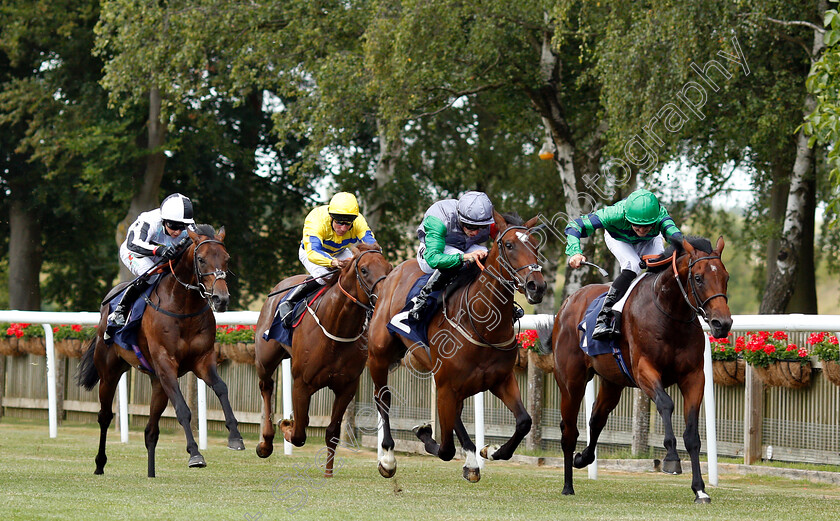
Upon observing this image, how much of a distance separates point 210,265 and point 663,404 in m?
3.53

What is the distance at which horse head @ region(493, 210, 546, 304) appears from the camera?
6.46 metres

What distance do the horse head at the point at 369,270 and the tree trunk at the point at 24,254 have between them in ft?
66.2

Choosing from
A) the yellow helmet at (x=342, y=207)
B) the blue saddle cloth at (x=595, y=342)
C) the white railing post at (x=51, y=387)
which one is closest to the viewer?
the blue saddle cloth at (x=595, y=342)

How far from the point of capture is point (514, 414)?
23.8 ft

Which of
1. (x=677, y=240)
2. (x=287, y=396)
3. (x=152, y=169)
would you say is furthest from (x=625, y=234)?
(x=152, y=169)

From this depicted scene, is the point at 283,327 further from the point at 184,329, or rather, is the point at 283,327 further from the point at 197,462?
the point at 197,462

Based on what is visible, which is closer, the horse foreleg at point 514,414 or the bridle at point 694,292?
the bridle at point 694,292

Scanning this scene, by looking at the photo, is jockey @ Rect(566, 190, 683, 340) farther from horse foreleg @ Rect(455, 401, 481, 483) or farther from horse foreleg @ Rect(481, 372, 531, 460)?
horse foreleg @ Rect(455, 401, 481, 483)

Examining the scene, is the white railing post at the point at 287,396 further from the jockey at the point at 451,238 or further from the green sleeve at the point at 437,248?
the green sleeve at the point at 437,248

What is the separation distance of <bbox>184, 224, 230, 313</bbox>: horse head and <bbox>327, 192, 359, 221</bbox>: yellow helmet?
0.89 m

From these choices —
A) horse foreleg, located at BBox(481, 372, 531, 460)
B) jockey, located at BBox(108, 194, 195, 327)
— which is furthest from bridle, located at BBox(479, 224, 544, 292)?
jockey, located at BBox(108, 194, 195, 327)

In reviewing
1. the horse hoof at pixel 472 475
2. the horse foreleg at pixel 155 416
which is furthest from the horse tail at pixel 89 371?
the horse hoof at pixel 472 475

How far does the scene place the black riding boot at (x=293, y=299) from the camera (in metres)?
9.02

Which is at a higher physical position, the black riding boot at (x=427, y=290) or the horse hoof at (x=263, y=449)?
the black riding boot at (x=427, y=290)
